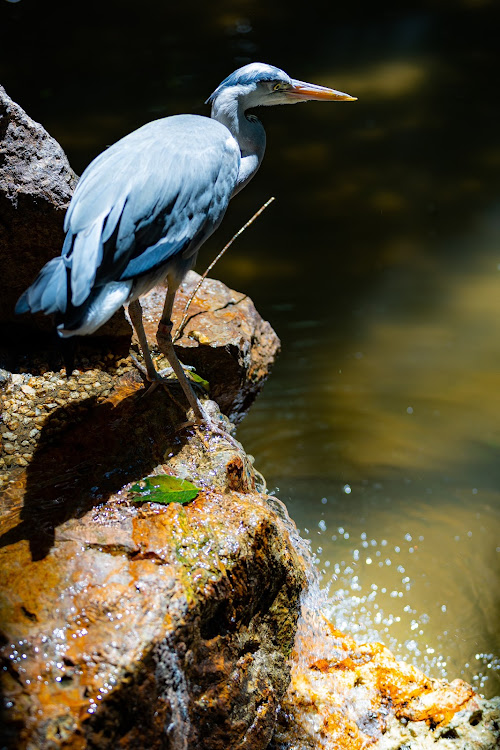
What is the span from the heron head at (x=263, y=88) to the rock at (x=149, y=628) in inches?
44.4

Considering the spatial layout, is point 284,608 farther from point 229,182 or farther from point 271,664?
point 229,182

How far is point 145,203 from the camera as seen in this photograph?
1613 millimetres

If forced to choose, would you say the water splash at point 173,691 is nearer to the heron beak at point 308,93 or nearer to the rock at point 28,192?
the rock at point 28,192

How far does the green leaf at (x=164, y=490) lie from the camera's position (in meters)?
1.58

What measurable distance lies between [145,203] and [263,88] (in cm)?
65

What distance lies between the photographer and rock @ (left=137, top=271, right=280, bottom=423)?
228 centimetres

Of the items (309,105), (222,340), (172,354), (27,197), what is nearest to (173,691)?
(172,354)

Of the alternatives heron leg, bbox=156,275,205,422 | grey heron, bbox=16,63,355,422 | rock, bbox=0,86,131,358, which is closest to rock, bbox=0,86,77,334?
rock, bbox=0,86,131,358

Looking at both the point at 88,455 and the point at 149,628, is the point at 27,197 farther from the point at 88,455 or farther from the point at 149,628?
the point at 149,628

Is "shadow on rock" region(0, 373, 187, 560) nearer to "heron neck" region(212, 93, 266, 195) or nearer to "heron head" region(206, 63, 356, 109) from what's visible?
"heron neck" region(212, 93, 266, 195)

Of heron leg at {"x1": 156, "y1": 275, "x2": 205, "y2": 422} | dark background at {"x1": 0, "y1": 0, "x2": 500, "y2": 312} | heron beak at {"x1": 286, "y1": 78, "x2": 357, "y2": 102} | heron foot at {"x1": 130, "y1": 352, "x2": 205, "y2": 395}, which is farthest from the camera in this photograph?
dark background at {"x1": 0, "y1": 0, "x2": 500, "y2": 312}

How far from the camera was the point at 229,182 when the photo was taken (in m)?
1.85

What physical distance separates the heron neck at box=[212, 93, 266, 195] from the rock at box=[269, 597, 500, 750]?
1.28m

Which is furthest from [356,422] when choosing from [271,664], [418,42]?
[418,42]
